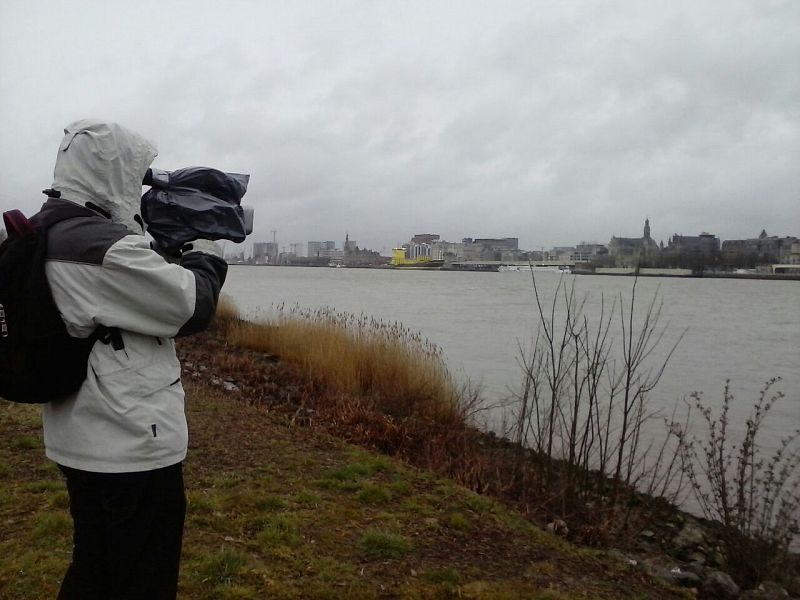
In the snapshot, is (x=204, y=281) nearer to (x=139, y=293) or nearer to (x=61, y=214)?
(x=139, y=293)

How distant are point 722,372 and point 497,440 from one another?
9.39 m

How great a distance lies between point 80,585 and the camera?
1.94m

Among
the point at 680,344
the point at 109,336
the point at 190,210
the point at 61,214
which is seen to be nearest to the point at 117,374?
the point at 109,336

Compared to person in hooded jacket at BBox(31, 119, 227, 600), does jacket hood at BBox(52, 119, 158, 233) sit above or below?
above

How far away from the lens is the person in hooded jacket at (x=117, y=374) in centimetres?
180

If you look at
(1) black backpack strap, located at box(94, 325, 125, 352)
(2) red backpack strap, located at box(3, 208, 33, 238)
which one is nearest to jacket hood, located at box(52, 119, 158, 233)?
(2) red backpack strap, located at box(3, 208, 33, 238)

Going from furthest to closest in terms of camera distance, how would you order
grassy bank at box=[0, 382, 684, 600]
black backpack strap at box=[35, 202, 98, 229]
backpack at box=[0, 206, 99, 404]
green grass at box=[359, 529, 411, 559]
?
green grass at box=[359, 529, 411, 559] < grassy bank at box=[0, 382, 684, 600] < black backpack strap at box=[35, 202, 98, 229] < backpack at box=[0, 206, 99, 404]

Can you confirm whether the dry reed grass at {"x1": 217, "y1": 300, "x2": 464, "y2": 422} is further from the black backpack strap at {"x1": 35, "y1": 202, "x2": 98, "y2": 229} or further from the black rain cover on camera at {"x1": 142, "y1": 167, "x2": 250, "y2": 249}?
the black backpack strap at {"x1": 35, "y1": 202, "x2": 98, "y2": 229}

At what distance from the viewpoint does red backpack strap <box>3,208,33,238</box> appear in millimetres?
1787

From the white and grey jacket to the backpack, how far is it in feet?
0.09

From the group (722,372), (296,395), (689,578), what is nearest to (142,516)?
(689,578)

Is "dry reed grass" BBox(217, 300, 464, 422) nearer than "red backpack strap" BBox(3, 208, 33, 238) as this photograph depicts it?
No

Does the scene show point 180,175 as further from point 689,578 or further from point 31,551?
point 689,578

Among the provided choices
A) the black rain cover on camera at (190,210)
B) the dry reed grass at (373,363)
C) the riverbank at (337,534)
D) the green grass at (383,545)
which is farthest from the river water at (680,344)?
the black rain cover on camera at (190,210)
